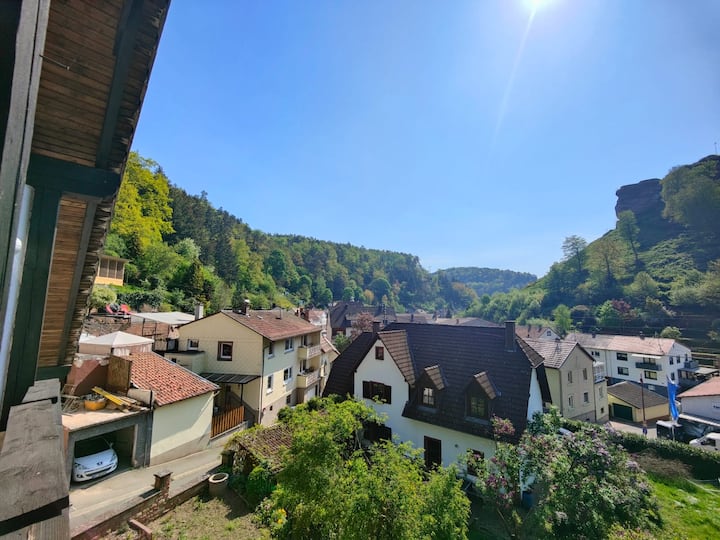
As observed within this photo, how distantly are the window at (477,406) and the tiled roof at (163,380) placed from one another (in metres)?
13.5

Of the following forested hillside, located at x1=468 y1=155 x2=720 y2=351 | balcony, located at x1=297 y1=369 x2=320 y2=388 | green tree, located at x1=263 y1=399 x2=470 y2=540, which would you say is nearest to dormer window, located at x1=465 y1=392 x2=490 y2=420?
green tree, located at x1=263 y1=399 x2=470 y2=540

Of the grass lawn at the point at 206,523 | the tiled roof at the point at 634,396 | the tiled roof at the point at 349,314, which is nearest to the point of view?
the grass lawn at the point at 206,523

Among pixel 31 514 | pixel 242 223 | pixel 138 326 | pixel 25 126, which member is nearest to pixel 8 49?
pixel 25 126

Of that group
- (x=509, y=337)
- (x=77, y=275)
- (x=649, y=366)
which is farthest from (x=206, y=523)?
(x=649, y=366)

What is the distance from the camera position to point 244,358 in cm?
2142

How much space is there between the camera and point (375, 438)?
18.5 metres

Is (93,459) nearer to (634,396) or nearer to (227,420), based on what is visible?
(227,420)

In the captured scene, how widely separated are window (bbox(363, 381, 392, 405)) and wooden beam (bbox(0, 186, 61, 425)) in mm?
16870

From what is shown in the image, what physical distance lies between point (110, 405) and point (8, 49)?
17.7 m

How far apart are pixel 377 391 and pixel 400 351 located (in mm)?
2775

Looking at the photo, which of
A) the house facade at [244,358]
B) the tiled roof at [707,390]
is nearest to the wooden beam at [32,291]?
the house facade at [244,358]

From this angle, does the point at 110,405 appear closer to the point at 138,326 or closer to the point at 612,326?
the point at 138,326

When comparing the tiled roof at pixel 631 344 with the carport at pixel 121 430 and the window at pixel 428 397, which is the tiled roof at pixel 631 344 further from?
the carport at pixel 121 430

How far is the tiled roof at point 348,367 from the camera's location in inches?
792
